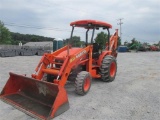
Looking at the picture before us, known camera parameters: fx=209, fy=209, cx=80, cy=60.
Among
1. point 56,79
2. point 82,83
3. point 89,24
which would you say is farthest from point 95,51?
point 56,79

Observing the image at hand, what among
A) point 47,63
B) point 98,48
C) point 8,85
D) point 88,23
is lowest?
point 8,85

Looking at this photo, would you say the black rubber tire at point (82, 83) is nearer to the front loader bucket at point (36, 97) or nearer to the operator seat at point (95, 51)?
the front loader bucket at point (36, 97)

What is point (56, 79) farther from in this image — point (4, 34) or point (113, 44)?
point (4, 34)

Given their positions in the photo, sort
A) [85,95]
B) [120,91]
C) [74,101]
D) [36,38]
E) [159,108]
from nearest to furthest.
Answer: [159,108] → [74,101] → [85,95] → [120,91] → [36,38]

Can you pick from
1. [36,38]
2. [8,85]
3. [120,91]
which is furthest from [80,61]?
[36,38]

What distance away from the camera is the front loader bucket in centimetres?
488

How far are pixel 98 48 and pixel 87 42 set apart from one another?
62 cm

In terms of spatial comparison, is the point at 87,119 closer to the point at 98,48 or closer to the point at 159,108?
the point at 159,108

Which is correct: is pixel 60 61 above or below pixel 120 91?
above

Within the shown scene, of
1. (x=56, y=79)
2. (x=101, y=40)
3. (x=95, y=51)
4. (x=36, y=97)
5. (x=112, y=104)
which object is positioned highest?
(x=101, y=40)

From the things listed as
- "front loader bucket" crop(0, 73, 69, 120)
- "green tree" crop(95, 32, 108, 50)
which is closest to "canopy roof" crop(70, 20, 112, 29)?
"green tree" crop(95, 32, 108, 50)

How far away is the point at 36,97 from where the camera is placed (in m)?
5.91

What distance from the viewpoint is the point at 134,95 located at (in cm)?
663

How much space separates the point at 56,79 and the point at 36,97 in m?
0.78
